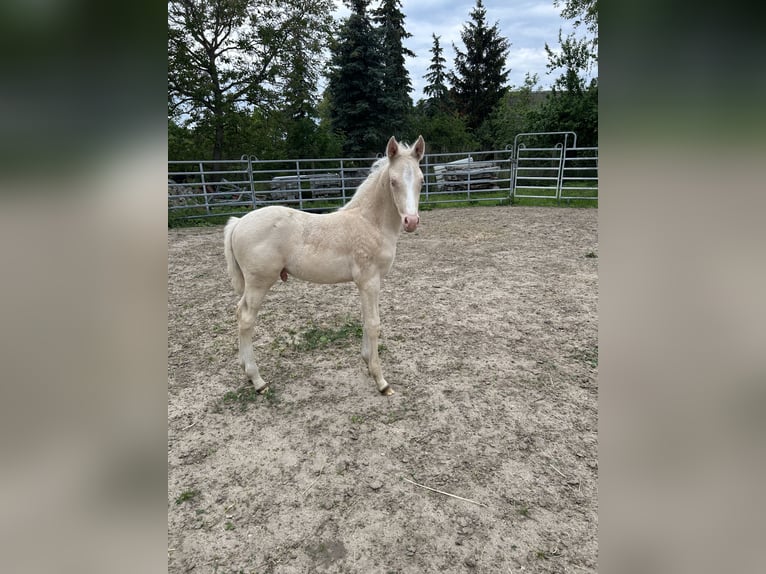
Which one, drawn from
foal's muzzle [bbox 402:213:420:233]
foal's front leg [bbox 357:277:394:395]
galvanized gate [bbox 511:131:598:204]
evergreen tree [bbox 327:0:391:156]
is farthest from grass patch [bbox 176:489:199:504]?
evergreen tree [bbox 327:0:391:156]

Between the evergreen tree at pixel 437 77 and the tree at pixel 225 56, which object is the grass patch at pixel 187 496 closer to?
the tree at pixel 225 56

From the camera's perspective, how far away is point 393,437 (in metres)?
2.26

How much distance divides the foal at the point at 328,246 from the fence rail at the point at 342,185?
20.9ft

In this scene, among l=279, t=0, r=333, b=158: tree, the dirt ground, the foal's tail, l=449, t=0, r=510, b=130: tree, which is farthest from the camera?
l=449, t=0, r=510, b=130: tree

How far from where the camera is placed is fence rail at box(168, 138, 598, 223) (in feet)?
31.0

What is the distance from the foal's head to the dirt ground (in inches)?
50.4

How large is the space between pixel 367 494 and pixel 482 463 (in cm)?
66

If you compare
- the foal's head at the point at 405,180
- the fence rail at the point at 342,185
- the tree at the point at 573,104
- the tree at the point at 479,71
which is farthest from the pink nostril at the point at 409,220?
the tree at the point at 479,71

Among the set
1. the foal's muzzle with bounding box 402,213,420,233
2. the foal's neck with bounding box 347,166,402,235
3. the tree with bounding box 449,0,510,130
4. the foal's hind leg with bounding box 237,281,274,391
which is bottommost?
the foal's hind leg with bounding box 237,281,274,391

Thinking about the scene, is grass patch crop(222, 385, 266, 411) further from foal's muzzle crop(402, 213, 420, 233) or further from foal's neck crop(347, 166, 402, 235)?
foal's muzzle crop(402, 213, 420, 233)
